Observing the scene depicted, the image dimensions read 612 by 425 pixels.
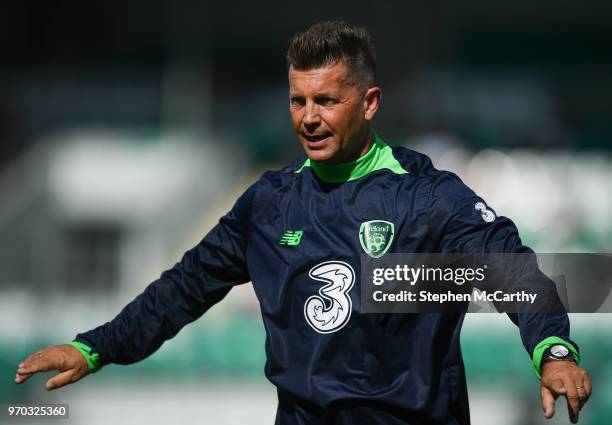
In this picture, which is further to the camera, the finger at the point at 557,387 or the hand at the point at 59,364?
the hand at the point at 59,364

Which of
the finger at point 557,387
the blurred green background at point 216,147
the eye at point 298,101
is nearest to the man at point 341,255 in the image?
the eye at point 298,101

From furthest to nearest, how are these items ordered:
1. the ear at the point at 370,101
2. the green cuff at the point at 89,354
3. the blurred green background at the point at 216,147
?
the blurred green background at the point at 216,147, the green cuff at the point at 89,354, the ear at the point at 370,101

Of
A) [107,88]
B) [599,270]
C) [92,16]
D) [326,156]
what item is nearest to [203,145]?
[107,88]

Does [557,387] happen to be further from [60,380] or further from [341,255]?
[60,380]

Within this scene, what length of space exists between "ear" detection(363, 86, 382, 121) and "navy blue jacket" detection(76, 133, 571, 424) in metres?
0.09

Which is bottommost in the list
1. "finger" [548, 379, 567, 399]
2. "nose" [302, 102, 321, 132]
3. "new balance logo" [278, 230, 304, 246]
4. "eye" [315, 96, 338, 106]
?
"finger" [548, 379, 567, 399]

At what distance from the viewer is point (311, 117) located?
257cm

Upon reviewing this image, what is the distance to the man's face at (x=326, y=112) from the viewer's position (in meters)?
2.59

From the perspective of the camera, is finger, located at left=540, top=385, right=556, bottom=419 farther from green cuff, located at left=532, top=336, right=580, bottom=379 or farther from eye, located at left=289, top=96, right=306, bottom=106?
eye, located at left=289, top=96, right=306, bottom=106

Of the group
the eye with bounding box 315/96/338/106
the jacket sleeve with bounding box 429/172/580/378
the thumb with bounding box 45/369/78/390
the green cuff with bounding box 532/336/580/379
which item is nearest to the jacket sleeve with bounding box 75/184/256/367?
the thumb with bounding box 45/369/78/390

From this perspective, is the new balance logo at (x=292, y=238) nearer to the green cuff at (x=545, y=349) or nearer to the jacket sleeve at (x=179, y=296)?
the jacket sleeve at (x=179, y=296)

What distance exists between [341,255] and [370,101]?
471mm

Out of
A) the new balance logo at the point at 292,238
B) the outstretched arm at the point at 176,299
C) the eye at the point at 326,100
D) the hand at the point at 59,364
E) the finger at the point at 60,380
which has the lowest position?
the finger at the point at 60,380

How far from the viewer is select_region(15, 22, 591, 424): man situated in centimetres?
247
